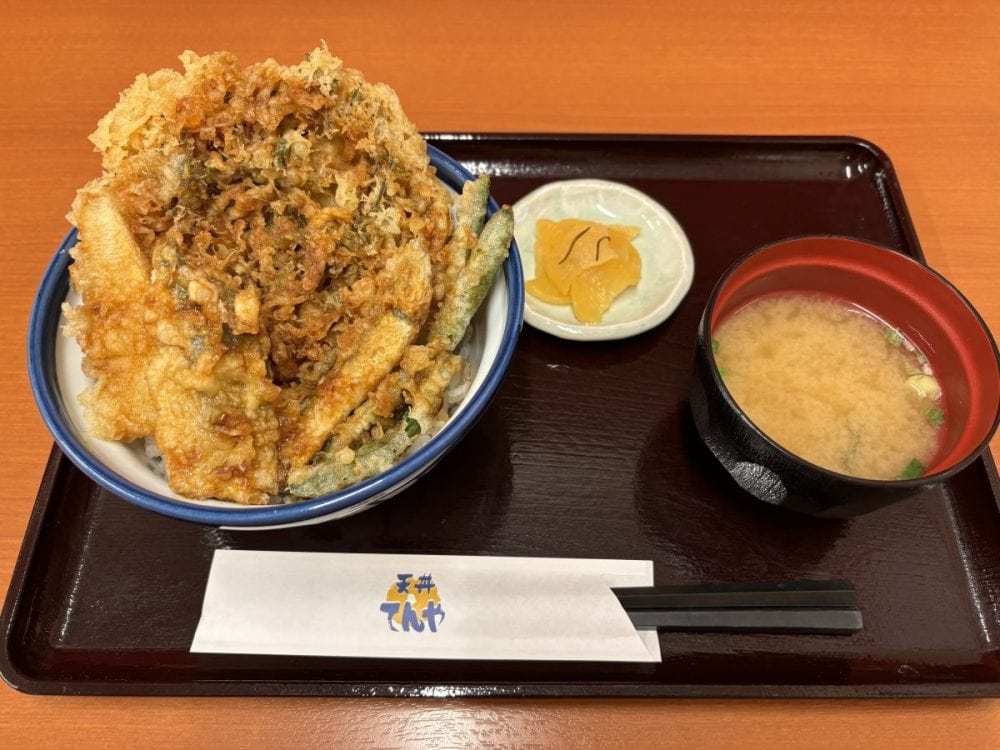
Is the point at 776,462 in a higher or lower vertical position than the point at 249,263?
lower

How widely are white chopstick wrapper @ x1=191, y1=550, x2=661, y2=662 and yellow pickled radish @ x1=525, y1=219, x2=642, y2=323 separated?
27.3 inches

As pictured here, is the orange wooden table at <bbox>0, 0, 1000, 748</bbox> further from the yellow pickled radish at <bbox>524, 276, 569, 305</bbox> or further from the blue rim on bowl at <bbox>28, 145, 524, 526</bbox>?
the yellow pickled radish at <bbox>524, 276, 569, 305</bbox>

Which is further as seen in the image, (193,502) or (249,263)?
(249,263)

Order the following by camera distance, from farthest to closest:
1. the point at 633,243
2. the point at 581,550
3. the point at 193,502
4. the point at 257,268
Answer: the point at 633,243
the point at 581,550
the point at 257,268
the point at 193,502

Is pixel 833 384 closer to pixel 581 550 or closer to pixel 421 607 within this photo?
pixel 581 550

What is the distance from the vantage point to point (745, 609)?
129 centimetres

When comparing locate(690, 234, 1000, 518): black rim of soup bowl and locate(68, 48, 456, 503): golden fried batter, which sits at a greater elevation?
locate(68, 48, 456, 503): golden fried batter

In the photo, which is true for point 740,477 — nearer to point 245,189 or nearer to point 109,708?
point 245,189

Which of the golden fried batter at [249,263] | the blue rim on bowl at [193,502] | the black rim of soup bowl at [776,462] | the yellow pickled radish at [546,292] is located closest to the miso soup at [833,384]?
the black rim of soup bowl at [776,462]

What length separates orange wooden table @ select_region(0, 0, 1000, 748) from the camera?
2.03m

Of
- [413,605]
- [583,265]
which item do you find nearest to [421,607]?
[413,605]

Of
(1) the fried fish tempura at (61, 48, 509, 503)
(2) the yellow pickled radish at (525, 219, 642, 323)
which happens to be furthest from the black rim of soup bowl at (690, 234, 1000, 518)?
(1) the fried fish tempura at (61, 48, 509, 503)

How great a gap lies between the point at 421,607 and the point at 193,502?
461 millimetres

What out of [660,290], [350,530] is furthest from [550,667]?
[660,290]
